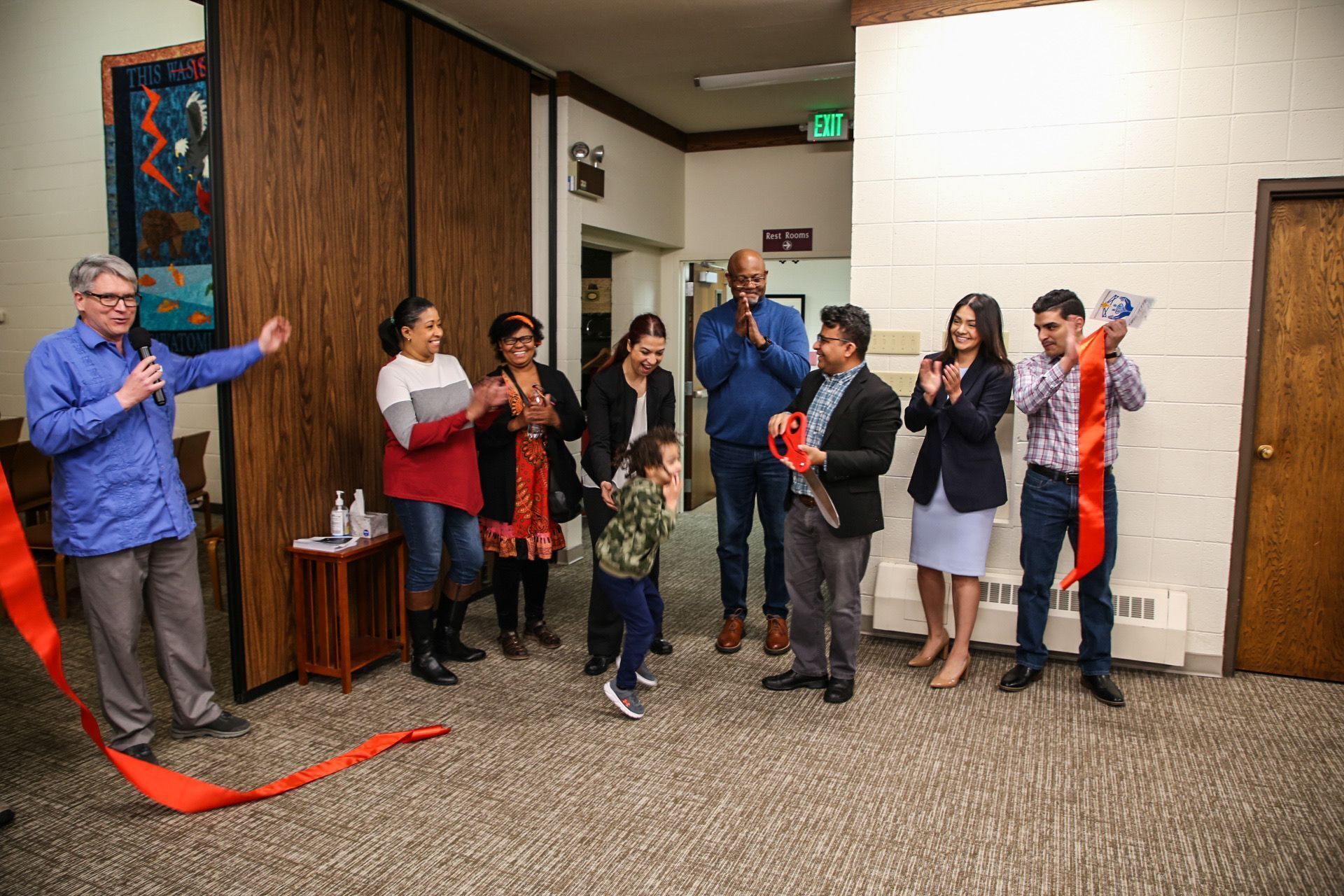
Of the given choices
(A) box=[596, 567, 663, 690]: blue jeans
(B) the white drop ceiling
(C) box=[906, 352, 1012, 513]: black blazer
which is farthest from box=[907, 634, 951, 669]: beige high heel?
(B) the white drop ceiling

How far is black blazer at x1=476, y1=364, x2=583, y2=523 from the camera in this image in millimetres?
3789

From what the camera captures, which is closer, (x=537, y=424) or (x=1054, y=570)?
(x=1054, y=570)

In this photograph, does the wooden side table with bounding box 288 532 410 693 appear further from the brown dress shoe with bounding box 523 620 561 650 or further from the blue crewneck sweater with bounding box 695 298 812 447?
the blue crewneck sweater with bounding box 695 298 812 447

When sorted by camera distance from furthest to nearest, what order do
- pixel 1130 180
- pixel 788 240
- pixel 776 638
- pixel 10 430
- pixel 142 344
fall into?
1. pixel 788 240
2. pixel 10 430
3. pixel 776 638
4. pixel 1130 180
5. pixel 142 344

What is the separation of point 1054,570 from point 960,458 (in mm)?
604

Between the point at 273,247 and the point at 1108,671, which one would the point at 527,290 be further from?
the point at 1108,671

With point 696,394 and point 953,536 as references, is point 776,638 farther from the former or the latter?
point 696,394

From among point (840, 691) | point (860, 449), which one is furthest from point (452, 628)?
point (860, 449)

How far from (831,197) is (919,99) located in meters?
2.80

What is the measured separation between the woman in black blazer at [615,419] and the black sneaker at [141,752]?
5.14 ft

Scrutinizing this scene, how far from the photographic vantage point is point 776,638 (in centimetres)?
408

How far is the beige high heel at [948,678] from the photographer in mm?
3695

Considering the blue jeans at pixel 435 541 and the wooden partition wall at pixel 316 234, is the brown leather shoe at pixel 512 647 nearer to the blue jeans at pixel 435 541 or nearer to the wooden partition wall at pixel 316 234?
the blue jeans at pixel 435 541

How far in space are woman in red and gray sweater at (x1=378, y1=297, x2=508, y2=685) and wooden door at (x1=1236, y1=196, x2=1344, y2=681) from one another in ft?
10.5
